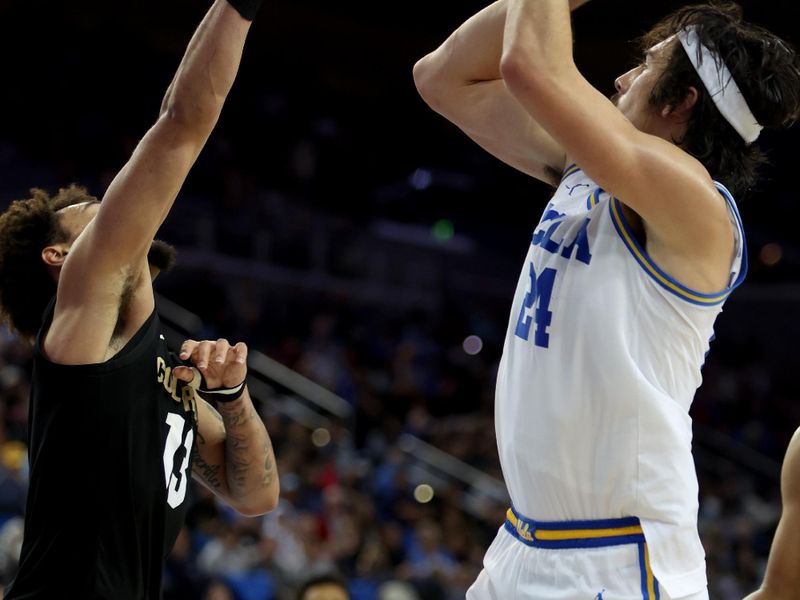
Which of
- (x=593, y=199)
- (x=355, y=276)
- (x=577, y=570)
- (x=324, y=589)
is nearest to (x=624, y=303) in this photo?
(x=593, y=199)

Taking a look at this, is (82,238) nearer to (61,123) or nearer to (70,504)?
(70,504)

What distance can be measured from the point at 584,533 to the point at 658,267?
2.34ft

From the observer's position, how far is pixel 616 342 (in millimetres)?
2676

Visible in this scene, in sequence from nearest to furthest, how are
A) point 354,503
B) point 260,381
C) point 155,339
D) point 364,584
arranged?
point 155,339, point 364,584, point 354,503, point 260,381

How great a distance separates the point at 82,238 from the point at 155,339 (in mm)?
384

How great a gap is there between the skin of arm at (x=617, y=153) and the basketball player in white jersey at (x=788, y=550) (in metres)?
1.12

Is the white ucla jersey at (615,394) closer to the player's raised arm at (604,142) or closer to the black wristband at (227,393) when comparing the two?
the player's raised arm at (604,142)

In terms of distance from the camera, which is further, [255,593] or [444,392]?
[444,392]

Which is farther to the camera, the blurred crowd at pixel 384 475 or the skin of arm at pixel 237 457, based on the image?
the blurred crowd at pixel 384 475

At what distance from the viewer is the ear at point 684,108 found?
2.83 metres

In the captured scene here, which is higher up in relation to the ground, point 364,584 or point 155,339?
point 155,339

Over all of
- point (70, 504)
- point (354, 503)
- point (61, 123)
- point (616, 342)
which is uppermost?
point (616, 342)

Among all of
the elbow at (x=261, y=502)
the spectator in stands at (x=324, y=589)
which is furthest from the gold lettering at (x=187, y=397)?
the spectator in stands at (x=324, y=589)

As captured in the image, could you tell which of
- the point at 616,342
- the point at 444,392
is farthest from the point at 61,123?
the point at 616,342
